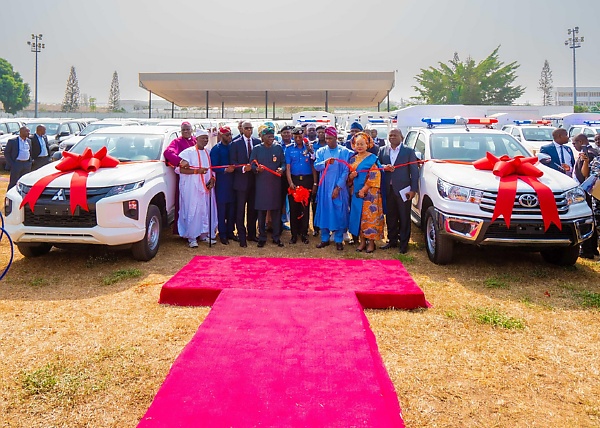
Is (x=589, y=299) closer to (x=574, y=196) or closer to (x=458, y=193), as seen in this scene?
(x=574, y=196)

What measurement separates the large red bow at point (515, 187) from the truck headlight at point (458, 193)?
277mm

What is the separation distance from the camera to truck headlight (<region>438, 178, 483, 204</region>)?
6.50 metres

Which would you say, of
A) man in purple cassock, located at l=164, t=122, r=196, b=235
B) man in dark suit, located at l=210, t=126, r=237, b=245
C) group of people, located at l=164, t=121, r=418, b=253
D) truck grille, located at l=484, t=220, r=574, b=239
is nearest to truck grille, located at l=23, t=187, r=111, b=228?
man in purple cassock, located at l=164, t=122, r=196, b=235

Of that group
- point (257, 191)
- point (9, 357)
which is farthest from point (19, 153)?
point (9, 357)

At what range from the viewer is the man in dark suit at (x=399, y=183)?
7.69 meters

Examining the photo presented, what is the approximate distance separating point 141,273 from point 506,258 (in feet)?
16.4

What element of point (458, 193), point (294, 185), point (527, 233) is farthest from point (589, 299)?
point (294, 185)

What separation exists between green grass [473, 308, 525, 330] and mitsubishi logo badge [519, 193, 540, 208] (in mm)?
1580

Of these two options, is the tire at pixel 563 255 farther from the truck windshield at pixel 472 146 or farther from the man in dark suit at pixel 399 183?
the man in dark suit at pixel 399 183

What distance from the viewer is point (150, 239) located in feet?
23.9

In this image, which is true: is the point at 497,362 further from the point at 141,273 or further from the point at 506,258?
the point at 141,273

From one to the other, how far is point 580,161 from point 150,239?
6.37m

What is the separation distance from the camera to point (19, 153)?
38.2ft

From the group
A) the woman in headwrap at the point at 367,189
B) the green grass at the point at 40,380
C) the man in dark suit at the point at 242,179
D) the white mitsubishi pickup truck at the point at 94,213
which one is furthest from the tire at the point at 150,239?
the green grass at the point at 40,380
